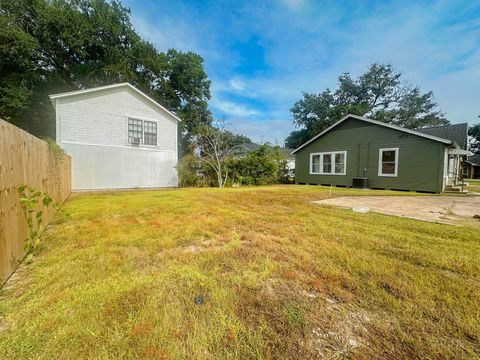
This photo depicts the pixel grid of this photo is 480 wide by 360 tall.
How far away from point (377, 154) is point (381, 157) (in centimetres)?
26

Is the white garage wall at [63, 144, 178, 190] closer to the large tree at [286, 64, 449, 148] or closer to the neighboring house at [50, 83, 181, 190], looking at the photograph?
the neighboring house at [50, 83, 181, 190]

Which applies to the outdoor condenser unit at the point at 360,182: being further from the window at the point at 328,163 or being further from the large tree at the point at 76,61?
the large tree at the point at 76,61

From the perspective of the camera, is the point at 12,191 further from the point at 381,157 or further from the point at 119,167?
the point at 381,157

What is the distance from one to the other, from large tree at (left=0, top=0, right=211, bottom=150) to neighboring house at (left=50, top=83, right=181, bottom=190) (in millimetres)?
8162

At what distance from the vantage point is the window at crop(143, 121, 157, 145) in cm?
1166

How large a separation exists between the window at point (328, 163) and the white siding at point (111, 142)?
9.55 m

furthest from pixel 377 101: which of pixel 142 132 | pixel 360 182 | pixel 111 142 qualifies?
pixel 111 142

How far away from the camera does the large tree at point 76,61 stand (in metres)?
14.4

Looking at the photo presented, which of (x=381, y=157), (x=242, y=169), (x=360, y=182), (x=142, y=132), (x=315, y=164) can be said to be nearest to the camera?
(x=142, y=132)

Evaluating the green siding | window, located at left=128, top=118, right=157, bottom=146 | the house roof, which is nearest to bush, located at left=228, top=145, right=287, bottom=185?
the green siding

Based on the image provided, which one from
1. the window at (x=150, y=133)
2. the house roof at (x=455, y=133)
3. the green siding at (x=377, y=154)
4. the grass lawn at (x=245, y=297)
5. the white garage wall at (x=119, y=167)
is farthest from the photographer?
the house roof at (x=455, y=133)

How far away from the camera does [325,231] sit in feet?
11.5

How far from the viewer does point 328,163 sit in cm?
1394

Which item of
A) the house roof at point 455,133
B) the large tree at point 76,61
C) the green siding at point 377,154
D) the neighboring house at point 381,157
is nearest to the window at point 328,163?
the neighboring house at point 381,157
